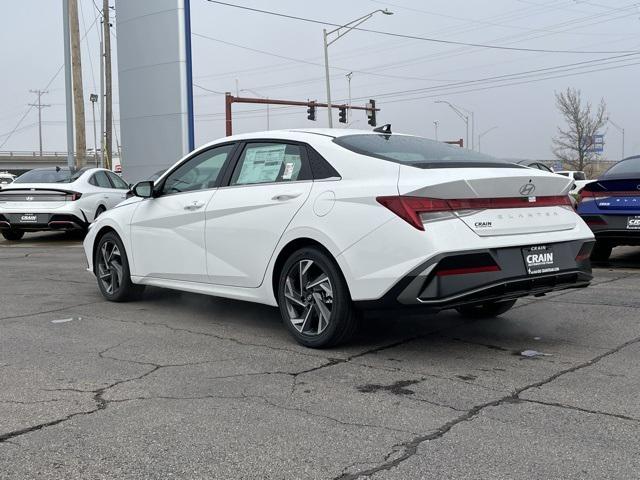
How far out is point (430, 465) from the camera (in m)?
3.03

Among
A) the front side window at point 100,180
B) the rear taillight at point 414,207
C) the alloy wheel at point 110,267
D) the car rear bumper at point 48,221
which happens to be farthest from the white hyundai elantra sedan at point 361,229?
the front side window at point 100,180

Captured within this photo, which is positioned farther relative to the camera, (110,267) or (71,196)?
(71,196)

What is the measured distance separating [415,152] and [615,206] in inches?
182

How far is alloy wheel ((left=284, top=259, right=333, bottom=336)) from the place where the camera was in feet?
16.3

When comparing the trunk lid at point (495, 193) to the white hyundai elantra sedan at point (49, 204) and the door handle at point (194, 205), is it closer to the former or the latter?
the door handle at point (194, 205)

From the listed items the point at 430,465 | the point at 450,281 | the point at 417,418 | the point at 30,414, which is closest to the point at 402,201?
the point at 450,281

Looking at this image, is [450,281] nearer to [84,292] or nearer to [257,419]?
[257,419]

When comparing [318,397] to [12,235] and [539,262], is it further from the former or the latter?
[12,235]

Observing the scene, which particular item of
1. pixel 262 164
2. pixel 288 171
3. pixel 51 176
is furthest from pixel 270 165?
pixel 51 176

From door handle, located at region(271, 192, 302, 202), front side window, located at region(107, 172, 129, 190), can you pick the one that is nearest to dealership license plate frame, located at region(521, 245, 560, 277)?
door handle, located at region(271, 192, 302, 202)

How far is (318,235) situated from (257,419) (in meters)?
1.62

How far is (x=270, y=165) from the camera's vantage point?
18.5 ft

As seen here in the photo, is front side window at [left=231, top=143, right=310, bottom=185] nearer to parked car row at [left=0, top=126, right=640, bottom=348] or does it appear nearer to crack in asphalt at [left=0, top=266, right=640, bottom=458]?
parked car row at [left=0, top=126, right=640, bottom=348]

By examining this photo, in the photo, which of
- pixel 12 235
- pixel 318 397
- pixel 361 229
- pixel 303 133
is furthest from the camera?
pixel 12 235
